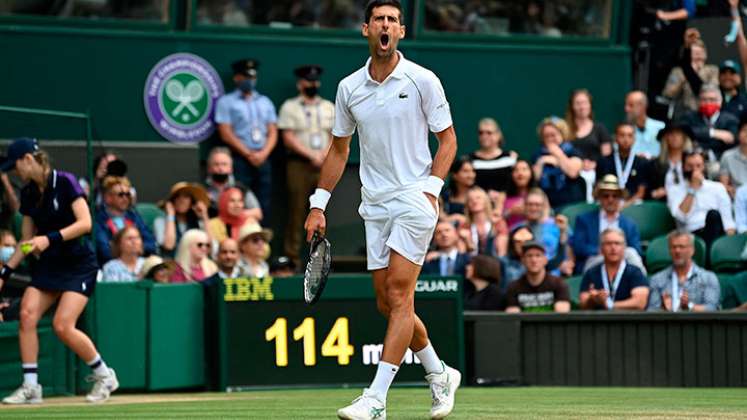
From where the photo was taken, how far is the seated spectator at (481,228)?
15.2 metres

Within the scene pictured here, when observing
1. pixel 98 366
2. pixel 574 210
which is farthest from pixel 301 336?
pixel 574 210

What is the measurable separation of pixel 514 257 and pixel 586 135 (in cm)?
272

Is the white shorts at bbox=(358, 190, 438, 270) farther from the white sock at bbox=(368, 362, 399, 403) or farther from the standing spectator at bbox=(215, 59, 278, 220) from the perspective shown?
the standing spectator at bbox=(215, 59, 278, 220)

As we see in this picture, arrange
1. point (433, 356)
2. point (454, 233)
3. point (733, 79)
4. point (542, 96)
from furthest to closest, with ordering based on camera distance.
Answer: point (542, 96), point (733, 79), point (454, 233), point (433, 356)

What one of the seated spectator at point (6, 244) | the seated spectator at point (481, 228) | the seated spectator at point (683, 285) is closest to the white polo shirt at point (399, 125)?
the seated spectator at point (6, 244)

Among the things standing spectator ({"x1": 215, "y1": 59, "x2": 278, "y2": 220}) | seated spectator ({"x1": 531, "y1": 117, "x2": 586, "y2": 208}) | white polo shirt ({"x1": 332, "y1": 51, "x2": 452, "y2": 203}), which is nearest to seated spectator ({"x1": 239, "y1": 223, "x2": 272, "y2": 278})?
standing spectator ({"x1": 215, "y1": 59, "x2": 278, "y2": 220})

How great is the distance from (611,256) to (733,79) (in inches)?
167

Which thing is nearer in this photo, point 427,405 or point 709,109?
point 427,405

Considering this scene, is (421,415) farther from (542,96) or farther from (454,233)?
(542,96)

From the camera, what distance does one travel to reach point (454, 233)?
1475 cm

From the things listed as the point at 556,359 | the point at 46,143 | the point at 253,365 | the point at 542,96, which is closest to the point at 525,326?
the point at 556,359

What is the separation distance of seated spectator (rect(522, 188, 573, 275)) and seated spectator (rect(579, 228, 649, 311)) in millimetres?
946

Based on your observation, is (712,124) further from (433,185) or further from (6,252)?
(433,185)

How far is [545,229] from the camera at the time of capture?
1523 cm
